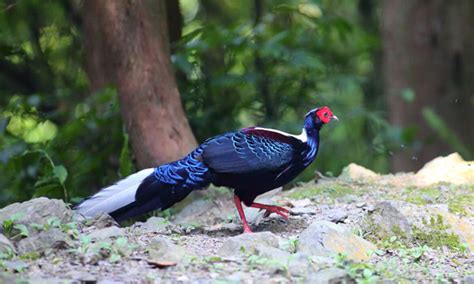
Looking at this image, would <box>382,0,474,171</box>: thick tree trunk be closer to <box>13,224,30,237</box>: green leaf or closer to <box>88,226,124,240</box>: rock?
<box>88,226,124,240</box>: rock

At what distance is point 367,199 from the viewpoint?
624cm

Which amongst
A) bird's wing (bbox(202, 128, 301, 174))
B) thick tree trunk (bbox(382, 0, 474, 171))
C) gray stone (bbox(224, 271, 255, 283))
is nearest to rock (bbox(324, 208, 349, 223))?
bird's wing (bbox(202, 128, 301, 174))

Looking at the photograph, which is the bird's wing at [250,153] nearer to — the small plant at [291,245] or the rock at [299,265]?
the small plant at [291,245]

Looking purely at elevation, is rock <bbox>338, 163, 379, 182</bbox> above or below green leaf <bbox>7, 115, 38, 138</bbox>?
below

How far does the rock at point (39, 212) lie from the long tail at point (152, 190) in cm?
43

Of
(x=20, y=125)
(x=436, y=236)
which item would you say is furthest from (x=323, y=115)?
(x=20, y=125)

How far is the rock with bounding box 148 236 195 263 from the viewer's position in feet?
12.9

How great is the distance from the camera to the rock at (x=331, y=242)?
4.35m

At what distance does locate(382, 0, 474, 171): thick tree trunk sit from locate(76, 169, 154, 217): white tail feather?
5889 millimetres

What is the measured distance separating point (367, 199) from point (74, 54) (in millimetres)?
4835

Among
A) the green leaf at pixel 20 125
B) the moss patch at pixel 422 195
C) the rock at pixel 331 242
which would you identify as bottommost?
the moss patch at pixel 422 195

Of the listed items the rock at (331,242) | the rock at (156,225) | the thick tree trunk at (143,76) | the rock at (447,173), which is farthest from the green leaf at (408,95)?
the rock at (331,242)

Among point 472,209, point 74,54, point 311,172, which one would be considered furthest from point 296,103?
point 472,209

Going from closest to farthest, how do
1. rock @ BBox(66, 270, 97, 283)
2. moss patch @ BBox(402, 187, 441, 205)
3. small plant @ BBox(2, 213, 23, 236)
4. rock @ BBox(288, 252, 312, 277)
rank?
1. rock @ BBox(66, 270, 97, 283)
2. rock @ BBox(288, 252, 312, 277)
3. small plant @ BBox(2, 213, 23, 236)
4. moss patch @ BBox(402, 187, 441, 205)
